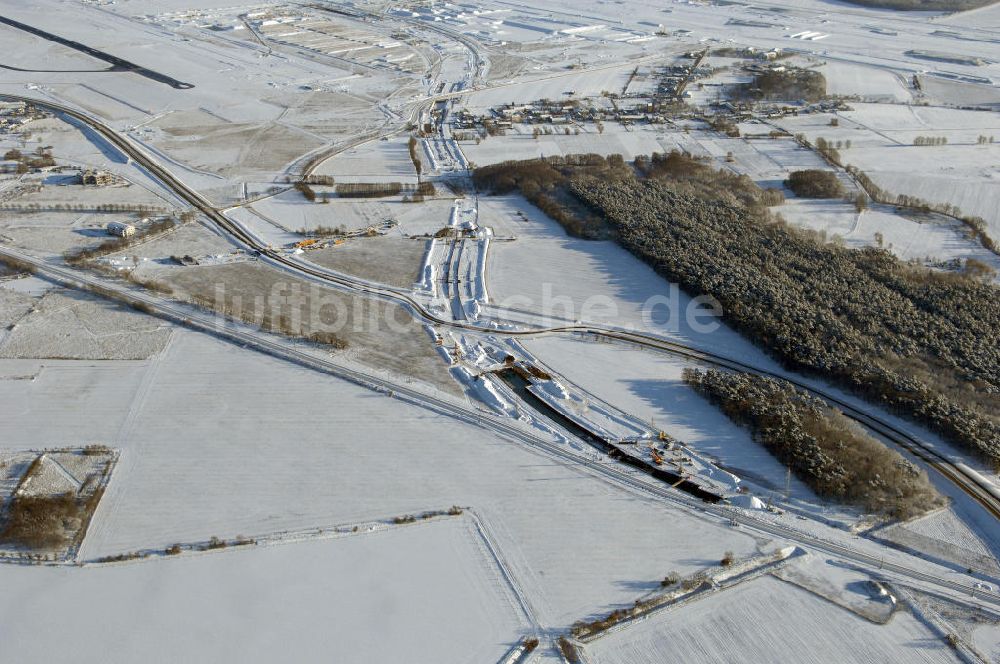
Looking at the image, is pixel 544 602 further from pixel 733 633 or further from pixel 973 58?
pixel 973 58

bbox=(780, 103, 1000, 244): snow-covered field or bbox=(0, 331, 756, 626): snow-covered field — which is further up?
bbox=(780, 103, 1000, 244): snow-covered field

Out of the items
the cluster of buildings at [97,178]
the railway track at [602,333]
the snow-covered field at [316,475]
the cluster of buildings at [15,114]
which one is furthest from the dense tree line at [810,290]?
the cluster of buildings at [15,114]

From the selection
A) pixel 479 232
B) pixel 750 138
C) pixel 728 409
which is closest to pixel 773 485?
pixel 728 409

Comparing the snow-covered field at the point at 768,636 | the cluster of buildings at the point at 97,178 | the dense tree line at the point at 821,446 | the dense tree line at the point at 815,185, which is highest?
the dense tree line at the point at 815,185

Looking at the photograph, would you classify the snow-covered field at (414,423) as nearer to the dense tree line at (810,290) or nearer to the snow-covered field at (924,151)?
the snow-covered field at (924,151)

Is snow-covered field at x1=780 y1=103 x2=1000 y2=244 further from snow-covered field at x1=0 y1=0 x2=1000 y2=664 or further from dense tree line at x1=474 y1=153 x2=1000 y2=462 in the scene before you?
dense tree line at x1=474 y1=153 x2=1000 y2=462

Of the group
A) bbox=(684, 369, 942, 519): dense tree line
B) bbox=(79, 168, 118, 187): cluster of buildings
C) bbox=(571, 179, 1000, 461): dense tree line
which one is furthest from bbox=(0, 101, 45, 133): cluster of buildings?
bbox=(684, 369, 942, 519): dense tree line
